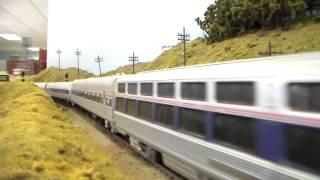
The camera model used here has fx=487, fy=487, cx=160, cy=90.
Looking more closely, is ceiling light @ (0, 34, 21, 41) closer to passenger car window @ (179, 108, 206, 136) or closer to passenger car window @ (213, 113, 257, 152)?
passenger car window @ (179, 108, 206, 136)

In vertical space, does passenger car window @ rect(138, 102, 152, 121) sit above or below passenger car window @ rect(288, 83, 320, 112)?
below

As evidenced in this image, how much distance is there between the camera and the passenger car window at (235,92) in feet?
21.8

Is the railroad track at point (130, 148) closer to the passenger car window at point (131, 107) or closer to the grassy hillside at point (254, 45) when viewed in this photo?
the passenger car window at point (131, 107)

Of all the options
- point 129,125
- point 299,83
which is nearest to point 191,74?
point 299,83

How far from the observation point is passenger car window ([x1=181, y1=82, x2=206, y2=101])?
830 cm

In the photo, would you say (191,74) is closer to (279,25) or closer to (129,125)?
(129,125)

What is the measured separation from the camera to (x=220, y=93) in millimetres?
7547

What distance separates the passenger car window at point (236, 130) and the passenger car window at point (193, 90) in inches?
29.1

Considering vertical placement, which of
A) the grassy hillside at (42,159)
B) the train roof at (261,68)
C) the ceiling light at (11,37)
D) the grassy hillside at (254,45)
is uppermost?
the ceiling light at (11,37)

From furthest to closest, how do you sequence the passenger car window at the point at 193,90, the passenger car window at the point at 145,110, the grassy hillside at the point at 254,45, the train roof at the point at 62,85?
the train roof at the point at 62,85, the grassy hillside at the point at 254,45, the passenger car window at the point at 145,110, the passenger car window at the point at 193,90

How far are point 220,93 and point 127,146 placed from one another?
9525 millimetres

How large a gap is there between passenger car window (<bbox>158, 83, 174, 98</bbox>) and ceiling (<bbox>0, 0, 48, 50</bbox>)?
17.4m

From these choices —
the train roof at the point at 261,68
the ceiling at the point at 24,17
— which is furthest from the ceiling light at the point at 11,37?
the train roof at the point at 261,68

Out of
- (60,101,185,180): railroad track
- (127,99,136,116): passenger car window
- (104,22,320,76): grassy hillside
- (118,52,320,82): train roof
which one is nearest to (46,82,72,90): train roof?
(104,22,320,76): grassy hillside
